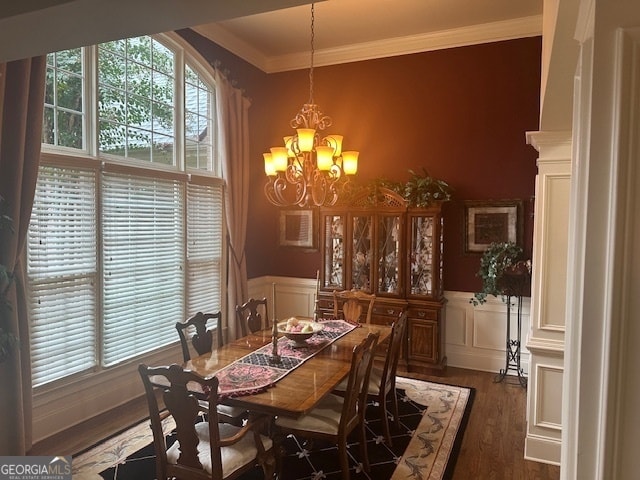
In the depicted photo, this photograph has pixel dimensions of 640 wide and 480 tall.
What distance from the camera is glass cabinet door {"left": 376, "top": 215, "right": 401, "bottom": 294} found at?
15.9ft

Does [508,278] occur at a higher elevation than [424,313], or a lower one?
higher

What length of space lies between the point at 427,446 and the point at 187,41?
432 cm

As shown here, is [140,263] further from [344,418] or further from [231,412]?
[344,418]

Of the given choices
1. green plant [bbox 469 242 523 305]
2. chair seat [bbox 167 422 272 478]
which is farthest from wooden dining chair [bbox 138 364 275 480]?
green plant [bbox 469 242 523 305]

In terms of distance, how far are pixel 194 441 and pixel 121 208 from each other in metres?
2.34

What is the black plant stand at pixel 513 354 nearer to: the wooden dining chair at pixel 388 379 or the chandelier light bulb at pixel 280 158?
the wooden dining chair at pixel 388 379

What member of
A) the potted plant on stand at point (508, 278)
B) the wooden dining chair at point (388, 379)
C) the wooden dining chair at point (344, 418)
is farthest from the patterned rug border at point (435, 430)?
the potted plant on stand at point (508, 278)

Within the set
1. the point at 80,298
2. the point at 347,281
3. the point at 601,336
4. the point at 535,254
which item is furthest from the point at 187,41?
the point at 601,336

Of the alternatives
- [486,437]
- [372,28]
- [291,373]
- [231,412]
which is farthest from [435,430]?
[372,28]

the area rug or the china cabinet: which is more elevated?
the china cabinet

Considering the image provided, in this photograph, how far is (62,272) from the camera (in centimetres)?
334

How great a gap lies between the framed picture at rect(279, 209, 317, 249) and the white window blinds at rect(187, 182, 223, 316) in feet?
3.37

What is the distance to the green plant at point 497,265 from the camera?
171 inches

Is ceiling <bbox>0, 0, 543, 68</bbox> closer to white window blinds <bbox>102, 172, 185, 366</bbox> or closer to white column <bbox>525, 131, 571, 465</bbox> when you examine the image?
white window blinds <bbox>102, 172, 185, 366</bbox>
